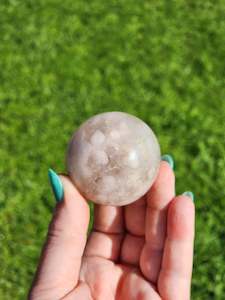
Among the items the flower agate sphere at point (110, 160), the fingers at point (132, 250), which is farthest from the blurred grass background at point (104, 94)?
the flower agate sphere at point (110, 160)

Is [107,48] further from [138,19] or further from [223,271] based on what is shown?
[223,271]

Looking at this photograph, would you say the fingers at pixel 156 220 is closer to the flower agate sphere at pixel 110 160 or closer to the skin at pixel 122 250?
the skin at pixel 122 250

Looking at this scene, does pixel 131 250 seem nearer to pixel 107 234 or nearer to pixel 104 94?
pixel 107 234

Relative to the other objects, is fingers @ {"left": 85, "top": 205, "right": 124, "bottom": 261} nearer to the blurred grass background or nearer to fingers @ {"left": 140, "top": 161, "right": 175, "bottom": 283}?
fingers @ {"left": 140, "top": 161, "right": 175, "bottom": 283}

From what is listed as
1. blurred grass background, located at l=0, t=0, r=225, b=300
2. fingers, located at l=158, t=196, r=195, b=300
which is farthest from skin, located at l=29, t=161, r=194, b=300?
blurred grass background, located at l=0, t=0, r=225, b=300

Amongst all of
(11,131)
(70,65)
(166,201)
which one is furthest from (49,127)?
(166,201)

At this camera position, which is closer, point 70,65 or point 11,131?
point 11,131
